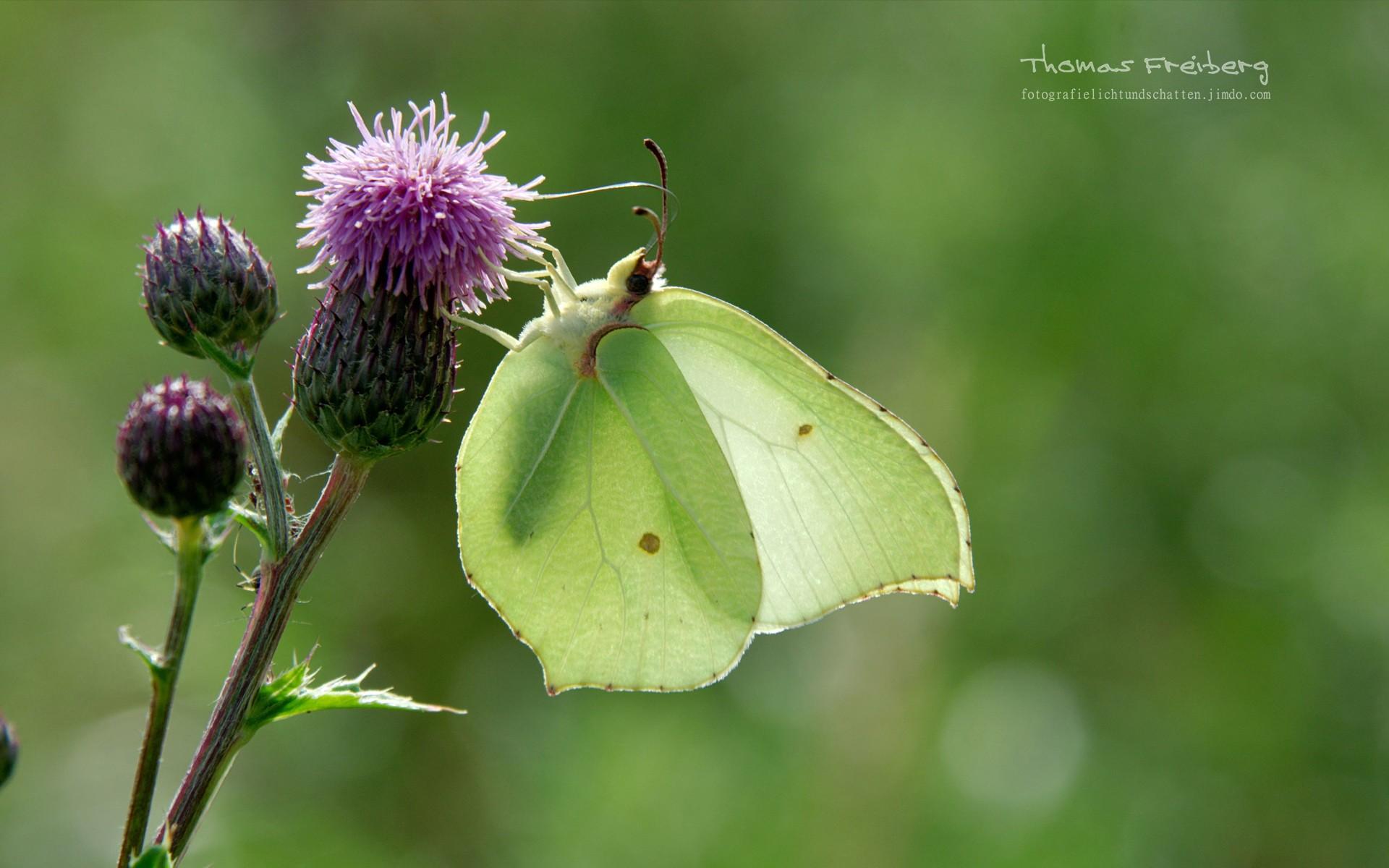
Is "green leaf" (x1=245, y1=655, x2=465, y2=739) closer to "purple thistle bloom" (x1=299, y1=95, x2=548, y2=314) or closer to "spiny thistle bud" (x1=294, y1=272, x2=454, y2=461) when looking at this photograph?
"spiny thistle bud" (x1=294, y1=272, x2=454, y2=461)

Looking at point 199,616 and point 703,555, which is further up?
point 703,555

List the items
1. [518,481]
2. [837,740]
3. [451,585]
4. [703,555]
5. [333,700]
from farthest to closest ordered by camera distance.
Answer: [451,585] → [837,740] → [703,555] → [518,481] → [333,700]

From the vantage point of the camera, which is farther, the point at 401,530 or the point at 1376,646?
the point at 401,530

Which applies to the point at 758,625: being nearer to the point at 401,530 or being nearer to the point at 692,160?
the point at 401,530

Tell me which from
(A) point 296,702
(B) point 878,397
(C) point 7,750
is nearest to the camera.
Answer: (C) point 7,750

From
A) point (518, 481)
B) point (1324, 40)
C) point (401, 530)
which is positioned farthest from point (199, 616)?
point (1324, 40)

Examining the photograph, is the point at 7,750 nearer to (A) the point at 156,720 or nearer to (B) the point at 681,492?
(A) the point at 156,720

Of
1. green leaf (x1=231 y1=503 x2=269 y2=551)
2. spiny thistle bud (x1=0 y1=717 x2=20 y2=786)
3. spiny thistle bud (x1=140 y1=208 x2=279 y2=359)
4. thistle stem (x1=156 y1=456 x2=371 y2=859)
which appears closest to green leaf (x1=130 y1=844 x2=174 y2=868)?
thistle stem (x1=156 y1=456 x2=371 y2=859)

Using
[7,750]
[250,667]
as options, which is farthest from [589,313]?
[7,750]
